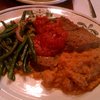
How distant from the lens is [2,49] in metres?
1.57

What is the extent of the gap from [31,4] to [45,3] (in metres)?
0.11

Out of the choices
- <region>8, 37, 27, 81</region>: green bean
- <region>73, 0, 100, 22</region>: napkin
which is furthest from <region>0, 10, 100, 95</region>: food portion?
<region>73, 0, 100, 22</region>: napkin

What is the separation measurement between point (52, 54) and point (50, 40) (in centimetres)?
8

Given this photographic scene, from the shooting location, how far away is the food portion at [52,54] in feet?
4.56

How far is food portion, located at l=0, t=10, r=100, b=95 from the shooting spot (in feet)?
4.56

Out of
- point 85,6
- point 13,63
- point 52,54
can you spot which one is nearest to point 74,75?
point 52,54

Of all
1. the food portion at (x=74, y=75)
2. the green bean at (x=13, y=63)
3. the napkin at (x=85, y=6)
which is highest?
the green bean at (x=13, y=63)

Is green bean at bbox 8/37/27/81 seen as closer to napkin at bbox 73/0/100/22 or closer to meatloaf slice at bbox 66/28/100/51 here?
meatloaf slice at bbox 66/28/100/51

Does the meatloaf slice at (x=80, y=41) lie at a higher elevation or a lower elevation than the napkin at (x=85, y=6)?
higher

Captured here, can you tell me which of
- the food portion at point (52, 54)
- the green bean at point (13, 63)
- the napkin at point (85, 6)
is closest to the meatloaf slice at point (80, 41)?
the food portion at point (52, 54)

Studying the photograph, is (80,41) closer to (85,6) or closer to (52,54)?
(52,54)

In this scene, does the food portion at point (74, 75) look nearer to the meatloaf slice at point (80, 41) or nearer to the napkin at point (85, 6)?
the meatloaf slice at point (80, 41)

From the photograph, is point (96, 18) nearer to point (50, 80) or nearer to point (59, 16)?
point (59, 16)

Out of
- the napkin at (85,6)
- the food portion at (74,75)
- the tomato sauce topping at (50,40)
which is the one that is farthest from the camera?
the napkin at (85,6)
